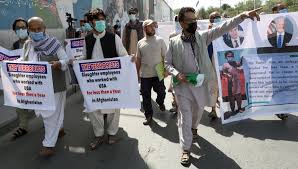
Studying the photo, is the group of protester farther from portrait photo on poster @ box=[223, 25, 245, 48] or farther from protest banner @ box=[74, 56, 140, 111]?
portrait photo on poster @ box=[223, 25, 245, 48]

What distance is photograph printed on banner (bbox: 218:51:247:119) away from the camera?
231 inches

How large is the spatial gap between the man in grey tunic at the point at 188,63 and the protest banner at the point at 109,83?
1.97 ft

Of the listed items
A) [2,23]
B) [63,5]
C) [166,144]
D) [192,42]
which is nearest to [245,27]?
[192,42]

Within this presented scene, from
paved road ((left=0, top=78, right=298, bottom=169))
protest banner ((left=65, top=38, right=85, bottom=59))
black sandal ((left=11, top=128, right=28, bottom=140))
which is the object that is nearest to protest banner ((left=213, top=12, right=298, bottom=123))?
paved road ((left=0, top=78, right=298, bottom=169))

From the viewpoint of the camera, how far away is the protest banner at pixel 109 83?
5250mm

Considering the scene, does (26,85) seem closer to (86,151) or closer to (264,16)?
(86,151)

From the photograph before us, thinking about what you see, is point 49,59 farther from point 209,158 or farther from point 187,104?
point 209,158

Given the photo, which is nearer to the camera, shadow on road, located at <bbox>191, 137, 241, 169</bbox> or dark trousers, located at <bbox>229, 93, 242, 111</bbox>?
shadow on road, located at <bbox>191, 137, 241, 169</bbox>

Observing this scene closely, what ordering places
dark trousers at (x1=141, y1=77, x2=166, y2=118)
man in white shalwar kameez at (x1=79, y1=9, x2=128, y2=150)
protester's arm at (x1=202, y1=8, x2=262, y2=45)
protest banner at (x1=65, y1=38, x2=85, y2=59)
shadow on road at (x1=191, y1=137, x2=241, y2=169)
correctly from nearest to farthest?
protester's arm at (x1=202, y1=8, x2=262, y2=45), shadow on road at (x1=191, y1=137, x2=241, y2=169), man in white shalwar kameez at (x1=79, y1=9, x2=128, y2=150), dark trousers at (x1=141, y1=77, x2=166, y2=118), protest banner at (x1=65, y1=38, x2=85, y2=59)

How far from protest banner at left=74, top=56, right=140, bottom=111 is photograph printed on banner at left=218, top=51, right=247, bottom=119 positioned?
4.71 feet

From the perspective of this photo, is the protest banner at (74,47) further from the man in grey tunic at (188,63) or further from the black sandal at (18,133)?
the man in grey tunic at (188,63)

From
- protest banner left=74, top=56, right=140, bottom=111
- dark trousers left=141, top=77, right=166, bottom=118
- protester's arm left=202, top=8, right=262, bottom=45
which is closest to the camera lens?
protester's arm left=202, top=8, right=262, bottom=45

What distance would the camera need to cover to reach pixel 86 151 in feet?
17.8

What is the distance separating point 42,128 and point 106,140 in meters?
1.54
